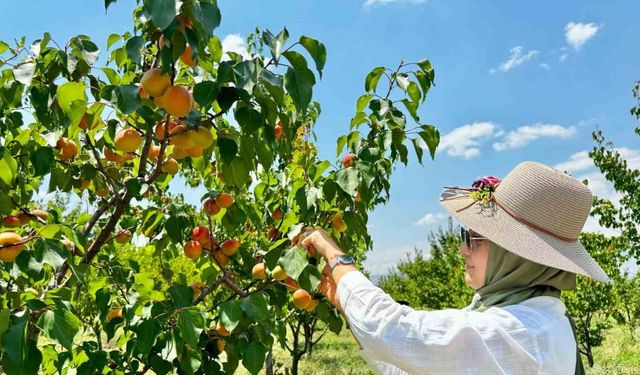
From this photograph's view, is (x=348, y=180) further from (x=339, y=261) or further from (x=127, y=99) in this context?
(x=127, y=99)

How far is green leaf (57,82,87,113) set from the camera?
1.45 metres

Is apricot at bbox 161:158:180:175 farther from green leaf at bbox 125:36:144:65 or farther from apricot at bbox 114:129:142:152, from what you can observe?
green leaf at bbox 125:36:144:65

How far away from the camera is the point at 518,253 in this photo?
1.26m

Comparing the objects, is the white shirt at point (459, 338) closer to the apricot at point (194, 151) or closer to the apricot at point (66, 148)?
the apricot at point (194, 151)

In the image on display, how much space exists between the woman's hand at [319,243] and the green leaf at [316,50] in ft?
1.44

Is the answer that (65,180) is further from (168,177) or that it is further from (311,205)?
(311,205)

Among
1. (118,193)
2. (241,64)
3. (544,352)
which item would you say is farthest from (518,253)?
(118,193)

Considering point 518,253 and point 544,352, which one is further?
point 518,253

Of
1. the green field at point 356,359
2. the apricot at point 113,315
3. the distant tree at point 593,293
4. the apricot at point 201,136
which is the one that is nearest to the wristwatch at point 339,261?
the apricot at point 201,136

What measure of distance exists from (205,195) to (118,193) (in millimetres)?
312

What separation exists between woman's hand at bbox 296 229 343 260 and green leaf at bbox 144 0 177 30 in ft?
2.18

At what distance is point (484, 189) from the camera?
1542 millimetres

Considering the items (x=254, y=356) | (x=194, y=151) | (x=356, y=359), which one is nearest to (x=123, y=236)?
(x=194, y=151)

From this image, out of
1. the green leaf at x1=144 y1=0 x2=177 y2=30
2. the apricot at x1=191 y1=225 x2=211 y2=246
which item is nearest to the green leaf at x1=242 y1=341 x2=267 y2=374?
the apricot at x1=191 y1=225 x2=211 y2=246
